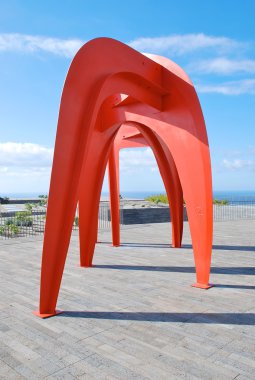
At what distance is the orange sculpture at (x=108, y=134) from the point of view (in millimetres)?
6270

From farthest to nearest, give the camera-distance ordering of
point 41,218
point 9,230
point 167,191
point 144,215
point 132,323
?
point 41,218, point 144,215, point 9,230, point 167,191, point 132,323

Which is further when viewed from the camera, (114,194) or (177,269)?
(114,194)

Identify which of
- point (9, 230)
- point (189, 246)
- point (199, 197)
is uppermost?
point (199, 197)

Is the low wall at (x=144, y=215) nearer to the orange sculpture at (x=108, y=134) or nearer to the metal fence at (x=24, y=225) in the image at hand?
the metal fence at (x=24, y=225)

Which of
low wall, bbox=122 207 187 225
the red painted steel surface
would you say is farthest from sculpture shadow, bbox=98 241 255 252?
low wall, bbox=122 207 187 225

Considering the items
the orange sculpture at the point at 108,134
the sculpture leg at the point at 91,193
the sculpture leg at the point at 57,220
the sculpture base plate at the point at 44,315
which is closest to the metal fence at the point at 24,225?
the sculpture leg at the point at 91,193

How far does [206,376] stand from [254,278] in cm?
511

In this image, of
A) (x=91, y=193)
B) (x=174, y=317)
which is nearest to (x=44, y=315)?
(x=174, y=317)

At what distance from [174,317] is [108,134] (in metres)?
6.63

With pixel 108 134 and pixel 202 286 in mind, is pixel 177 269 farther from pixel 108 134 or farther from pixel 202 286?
pixel 108 134

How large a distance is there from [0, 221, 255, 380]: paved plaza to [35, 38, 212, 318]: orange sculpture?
0.74 m

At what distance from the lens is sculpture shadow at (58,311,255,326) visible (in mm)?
5898

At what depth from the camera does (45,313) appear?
20.6ft

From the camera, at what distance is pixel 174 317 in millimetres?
6094
